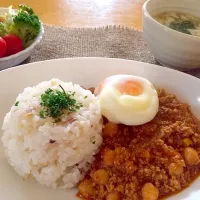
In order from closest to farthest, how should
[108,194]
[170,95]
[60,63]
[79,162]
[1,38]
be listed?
[108,194] < [79,162] < [170,95] < [60,63] < [1,38]

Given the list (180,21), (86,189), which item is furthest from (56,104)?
(180,21)

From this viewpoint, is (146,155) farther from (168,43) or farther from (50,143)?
(168,43)

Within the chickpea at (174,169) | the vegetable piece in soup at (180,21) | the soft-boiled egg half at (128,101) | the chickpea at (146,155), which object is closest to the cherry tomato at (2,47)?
A: the soft-boiled egg half at (128,101)

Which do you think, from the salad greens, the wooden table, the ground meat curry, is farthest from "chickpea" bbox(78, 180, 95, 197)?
the wooden table

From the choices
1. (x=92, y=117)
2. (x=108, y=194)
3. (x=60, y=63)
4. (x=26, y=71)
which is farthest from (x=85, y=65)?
(x=108, y=194)

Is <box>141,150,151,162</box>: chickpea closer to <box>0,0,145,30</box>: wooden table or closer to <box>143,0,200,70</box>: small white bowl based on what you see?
<box>143,0,200,70</box>: small white bowl

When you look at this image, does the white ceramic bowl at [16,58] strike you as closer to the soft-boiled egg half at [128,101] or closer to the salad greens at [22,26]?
the salad greens at [22,26]

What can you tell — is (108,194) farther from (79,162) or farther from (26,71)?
(26,71)
